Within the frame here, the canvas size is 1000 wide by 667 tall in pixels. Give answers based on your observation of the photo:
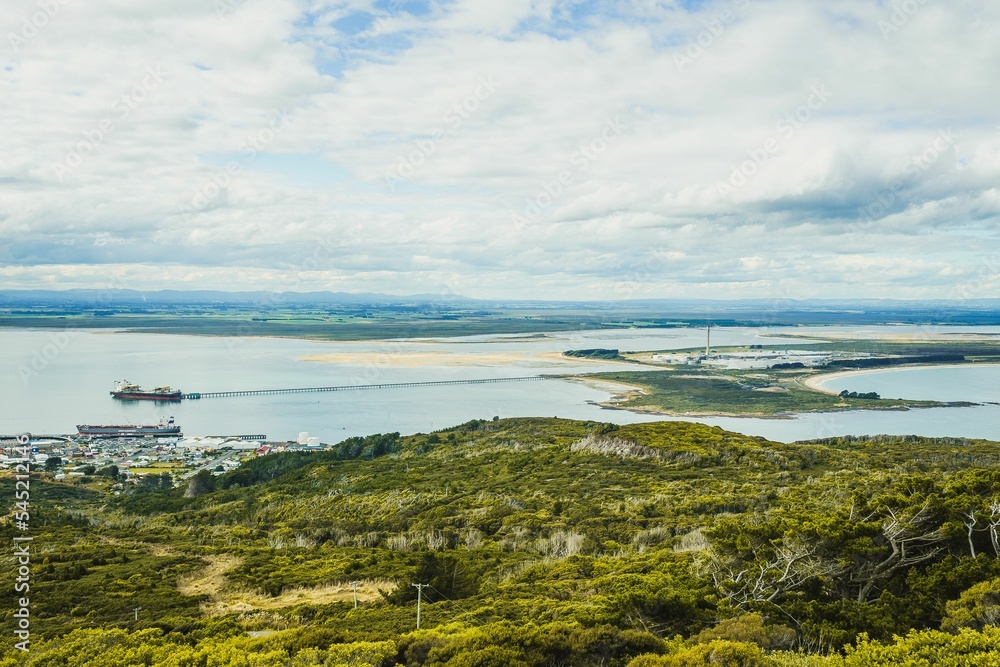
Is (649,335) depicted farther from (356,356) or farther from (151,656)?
(151,656)

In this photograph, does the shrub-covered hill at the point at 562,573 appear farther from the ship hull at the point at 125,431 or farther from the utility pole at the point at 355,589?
the ship hull at the point at 125,431

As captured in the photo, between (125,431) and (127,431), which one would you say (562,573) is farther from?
(125,431)

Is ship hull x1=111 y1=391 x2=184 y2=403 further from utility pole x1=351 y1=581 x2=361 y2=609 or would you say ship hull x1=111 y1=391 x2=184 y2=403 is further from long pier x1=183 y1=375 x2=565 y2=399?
utility pole x1=351 y1=581 x2=361 y2=609

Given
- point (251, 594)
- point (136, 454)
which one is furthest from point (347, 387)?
point (251, 594)

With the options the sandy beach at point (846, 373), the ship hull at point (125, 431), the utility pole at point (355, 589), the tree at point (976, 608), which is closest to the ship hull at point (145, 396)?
the ship hull at point (125, 431)

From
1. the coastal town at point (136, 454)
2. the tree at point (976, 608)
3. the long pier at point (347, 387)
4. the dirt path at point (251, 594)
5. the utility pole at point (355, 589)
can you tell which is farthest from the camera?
the long pier at point (347, 387)

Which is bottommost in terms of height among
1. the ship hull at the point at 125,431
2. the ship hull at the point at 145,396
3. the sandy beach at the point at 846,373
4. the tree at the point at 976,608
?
the ship hull at the point at 125,431

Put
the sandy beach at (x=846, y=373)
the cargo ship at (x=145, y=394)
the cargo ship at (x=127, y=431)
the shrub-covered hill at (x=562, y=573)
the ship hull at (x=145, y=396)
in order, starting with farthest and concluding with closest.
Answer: the sandy beach at (x=846, y=373) → the cargo ship at (x=145, y=394) → the ship hull at (x=145, y=396) → the cargo ship at (x=127, y=431) → the shrub-covered hill at (x=562, y=573)
